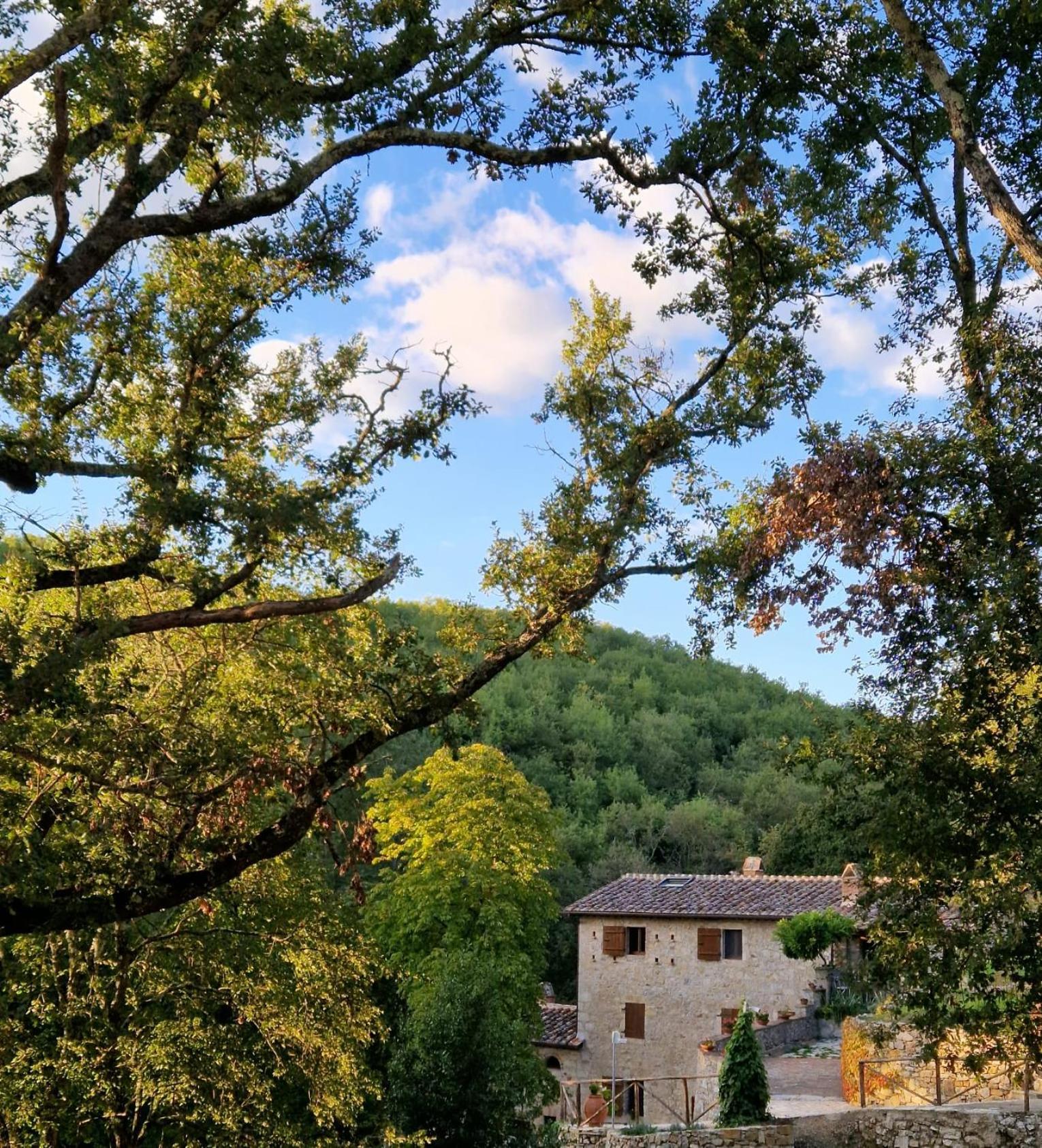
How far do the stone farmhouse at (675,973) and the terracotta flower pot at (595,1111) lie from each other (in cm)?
530

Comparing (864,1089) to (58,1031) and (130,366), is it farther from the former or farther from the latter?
(130,366)

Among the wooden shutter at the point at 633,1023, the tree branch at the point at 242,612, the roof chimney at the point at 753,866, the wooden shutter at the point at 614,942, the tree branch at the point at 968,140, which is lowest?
the wooden shutter at the point at 633,1023

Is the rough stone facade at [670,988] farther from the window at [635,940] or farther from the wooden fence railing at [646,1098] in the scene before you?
the wooden fence railing at [646,1098]

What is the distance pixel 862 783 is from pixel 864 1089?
975 cm

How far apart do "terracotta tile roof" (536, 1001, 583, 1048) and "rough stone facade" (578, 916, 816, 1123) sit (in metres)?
0.43

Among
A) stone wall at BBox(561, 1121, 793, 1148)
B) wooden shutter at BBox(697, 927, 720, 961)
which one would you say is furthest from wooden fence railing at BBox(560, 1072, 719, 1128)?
wooden shutter at BBox(697, 927, 720, 961)

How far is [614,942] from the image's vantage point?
31.6 meters

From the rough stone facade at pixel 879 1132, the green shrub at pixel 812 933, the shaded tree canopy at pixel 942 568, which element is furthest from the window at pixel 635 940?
the shaded tree canopy at pixel 942 568

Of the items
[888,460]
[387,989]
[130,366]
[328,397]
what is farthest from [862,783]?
[387,989]

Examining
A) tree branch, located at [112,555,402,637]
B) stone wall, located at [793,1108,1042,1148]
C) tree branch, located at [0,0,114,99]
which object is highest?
tree branch, located at [0,0,114,99]

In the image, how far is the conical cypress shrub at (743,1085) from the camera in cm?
1739

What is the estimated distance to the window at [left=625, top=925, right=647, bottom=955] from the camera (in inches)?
1238

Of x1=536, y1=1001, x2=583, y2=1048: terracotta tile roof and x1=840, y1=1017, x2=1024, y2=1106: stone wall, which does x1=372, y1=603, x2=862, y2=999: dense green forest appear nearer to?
x1=536, y1=1001, x2=583, y2=1048: terracotta tile roof

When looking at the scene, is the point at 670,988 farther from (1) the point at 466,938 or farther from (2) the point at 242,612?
→ (2) the point at 242,612
